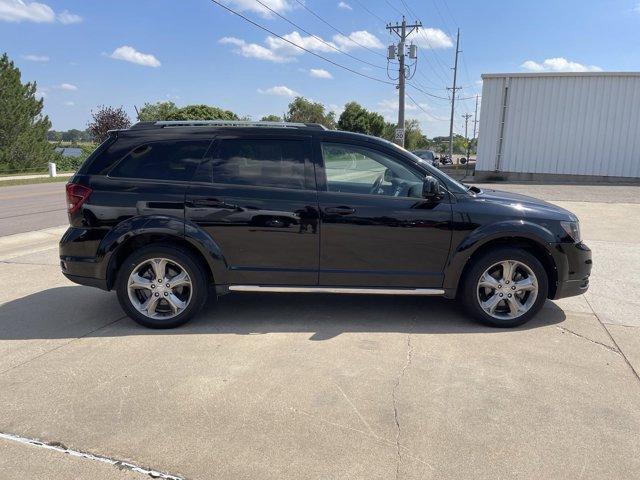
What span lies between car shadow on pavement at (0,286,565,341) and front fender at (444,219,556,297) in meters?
0.57

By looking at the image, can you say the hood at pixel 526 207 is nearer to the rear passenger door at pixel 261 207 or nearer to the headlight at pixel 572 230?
the headlight at pixel 572 230

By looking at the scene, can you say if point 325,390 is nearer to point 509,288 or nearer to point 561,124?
point 509,288

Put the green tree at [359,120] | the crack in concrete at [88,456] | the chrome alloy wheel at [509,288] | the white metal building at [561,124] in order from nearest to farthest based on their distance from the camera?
the crack in concrete at [88,456]
the chrome alloy wheel at [509,288]
the white metal building at [561,124]
the green tree at [359,120]

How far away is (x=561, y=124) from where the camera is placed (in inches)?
915

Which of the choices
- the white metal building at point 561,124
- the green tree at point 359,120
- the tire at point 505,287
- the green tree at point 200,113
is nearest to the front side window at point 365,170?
the tire at point 505,287

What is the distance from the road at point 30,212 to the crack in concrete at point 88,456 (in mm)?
8019

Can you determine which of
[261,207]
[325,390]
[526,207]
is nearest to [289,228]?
[261,207]

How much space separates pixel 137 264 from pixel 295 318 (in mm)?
1562

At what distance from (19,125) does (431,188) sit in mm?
37485

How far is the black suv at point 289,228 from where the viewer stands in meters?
4.43

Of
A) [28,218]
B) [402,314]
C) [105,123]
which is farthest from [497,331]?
[105,123]

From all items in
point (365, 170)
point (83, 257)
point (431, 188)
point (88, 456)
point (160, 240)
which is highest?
point (365, 170)

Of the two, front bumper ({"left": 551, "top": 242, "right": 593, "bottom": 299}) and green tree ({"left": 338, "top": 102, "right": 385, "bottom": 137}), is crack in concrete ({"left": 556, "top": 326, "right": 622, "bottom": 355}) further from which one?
green tree ({"left": 338, "top": 102, "right": 385, "bottom": 137})

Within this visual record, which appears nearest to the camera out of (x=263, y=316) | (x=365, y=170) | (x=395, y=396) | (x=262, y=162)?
(x=395, y=396)
